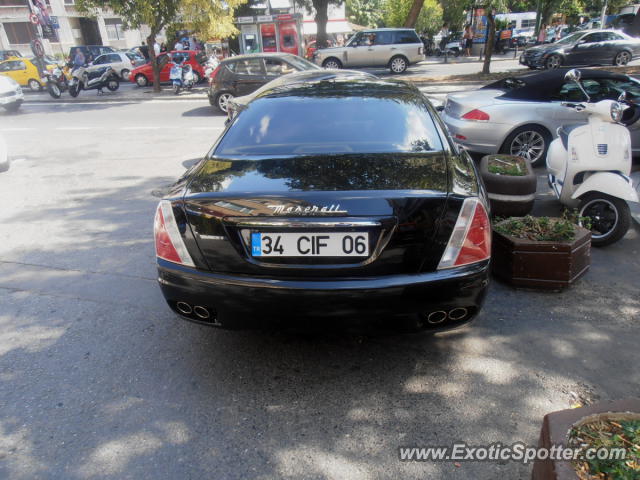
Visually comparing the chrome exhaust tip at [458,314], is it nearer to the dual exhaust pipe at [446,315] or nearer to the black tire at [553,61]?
the dual exhaust pipe at [446,315]

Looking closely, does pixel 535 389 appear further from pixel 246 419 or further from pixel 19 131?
pixel 19 131

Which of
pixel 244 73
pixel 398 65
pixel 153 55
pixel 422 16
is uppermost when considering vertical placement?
pixel 422 16

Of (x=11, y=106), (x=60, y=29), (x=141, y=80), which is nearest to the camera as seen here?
(x=11, y=106)

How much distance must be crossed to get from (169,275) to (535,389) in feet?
6.87

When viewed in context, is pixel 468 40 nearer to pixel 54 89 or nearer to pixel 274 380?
pixel 54 89

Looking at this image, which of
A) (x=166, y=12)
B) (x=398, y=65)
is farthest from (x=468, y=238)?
(x=398, y=65)

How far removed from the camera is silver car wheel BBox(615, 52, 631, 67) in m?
19.4

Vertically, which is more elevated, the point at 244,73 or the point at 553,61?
the point at 244,73

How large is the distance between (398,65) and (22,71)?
18.3 meters

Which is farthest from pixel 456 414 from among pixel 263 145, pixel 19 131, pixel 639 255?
pixel 19 131

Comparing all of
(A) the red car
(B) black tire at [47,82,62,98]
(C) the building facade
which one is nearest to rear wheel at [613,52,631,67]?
(A) the red car

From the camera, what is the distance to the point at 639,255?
13.5 ft

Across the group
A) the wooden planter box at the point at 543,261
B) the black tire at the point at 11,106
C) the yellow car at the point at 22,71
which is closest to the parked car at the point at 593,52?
the wooden planter box at the point at 543,261

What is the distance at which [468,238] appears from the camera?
7.79 feet
